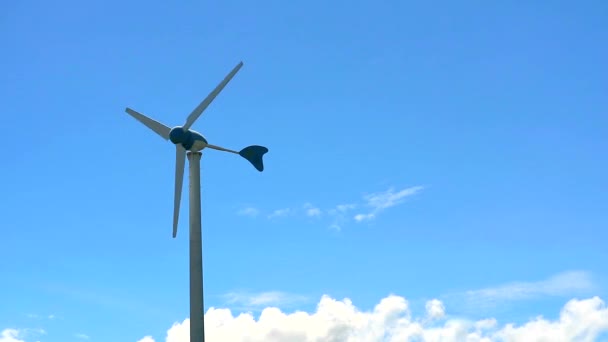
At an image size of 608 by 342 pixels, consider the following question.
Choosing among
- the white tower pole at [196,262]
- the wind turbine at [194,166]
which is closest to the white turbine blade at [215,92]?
the wind turbine at [194,166]

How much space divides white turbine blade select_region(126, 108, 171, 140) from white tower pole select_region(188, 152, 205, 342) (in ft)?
14.8

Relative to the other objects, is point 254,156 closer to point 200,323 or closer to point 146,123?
point 146,123

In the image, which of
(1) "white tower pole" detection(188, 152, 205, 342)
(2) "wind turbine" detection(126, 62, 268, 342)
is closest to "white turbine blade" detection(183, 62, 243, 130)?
(2) "wind turbine" detection(126, 62, 268, 342)

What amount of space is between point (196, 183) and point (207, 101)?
7829mm

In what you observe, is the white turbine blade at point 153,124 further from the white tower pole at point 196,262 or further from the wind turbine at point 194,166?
the white tower pole at point 196,262

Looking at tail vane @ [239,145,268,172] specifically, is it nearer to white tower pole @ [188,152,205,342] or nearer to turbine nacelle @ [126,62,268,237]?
turbine nacelle @ [126,62,268,237]

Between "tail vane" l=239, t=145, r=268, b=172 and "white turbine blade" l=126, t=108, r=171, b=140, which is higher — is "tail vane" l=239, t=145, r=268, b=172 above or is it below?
below

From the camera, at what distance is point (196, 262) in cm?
4644

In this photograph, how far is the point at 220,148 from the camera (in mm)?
54094

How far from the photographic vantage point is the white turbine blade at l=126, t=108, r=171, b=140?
5366 centimetres

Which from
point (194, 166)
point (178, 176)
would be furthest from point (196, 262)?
point (178, 176)

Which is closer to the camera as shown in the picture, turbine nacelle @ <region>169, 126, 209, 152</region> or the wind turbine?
the wind turbine

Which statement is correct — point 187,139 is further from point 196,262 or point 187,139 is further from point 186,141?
point 196,262

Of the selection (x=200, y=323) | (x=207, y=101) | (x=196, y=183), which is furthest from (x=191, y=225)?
(x=207, y=101)
